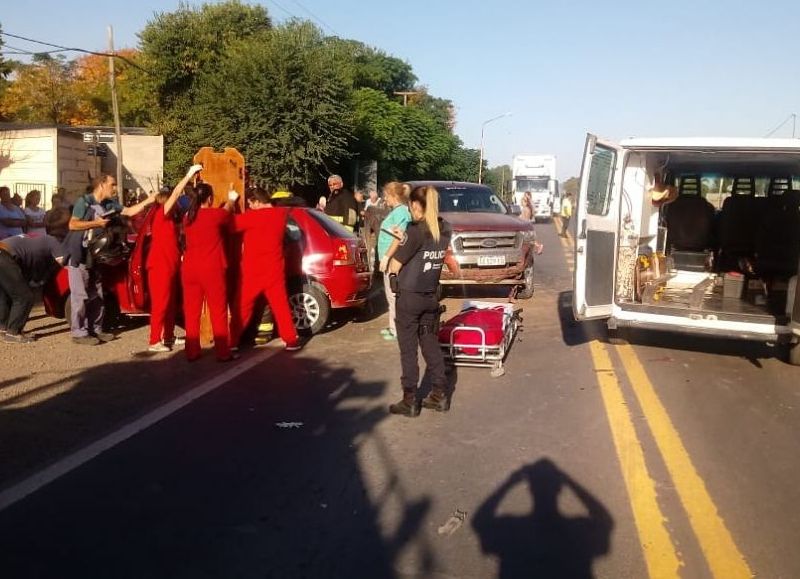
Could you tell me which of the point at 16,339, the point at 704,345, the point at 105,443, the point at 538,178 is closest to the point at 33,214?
the point at 16,339

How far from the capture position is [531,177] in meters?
43.9

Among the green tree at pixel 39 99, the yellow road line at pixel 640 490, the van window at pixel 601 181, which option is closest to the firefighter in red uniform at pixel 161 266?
the van window at pixel 601 181

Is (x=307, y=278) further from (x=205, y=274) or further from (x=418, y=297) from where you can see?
(x=418, y=297)

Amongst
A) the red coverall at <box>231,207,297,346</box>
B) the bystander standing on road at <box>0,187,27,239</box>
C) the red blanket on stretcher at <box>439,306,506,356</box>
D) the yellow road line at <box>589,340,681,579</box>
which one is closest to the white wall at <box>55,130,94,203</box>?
the bystander standing on road at <box>0,187,27,239</box>

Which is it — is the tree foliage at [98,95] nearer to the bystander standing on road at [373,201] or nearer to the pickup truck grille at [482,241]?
the bystander standing on road at [373,201]

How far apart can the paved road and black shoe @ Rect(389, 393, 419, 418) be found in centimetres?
11

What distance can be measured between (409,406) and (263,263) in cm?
317

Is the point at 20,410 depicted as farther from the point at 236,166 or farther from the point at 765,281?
the point at 765,281

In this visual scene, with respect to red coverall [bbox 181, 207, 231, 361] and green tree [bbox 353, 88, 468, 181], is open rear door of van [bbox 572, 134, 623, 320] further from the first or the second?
green tree [bbox 353, 88, 468, 181]

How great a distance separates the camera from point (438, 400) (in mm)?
6660

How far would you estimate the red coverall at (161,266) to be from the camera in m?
8.84

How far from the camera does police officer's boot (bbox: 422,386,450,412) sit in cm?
665

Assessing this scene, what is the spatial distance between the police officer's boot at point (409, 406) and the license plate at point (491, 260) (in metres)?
6.37

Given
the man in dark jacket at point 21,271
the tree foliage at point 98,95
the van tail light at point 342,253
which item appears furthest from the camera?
the tree foliage at point 98,95
